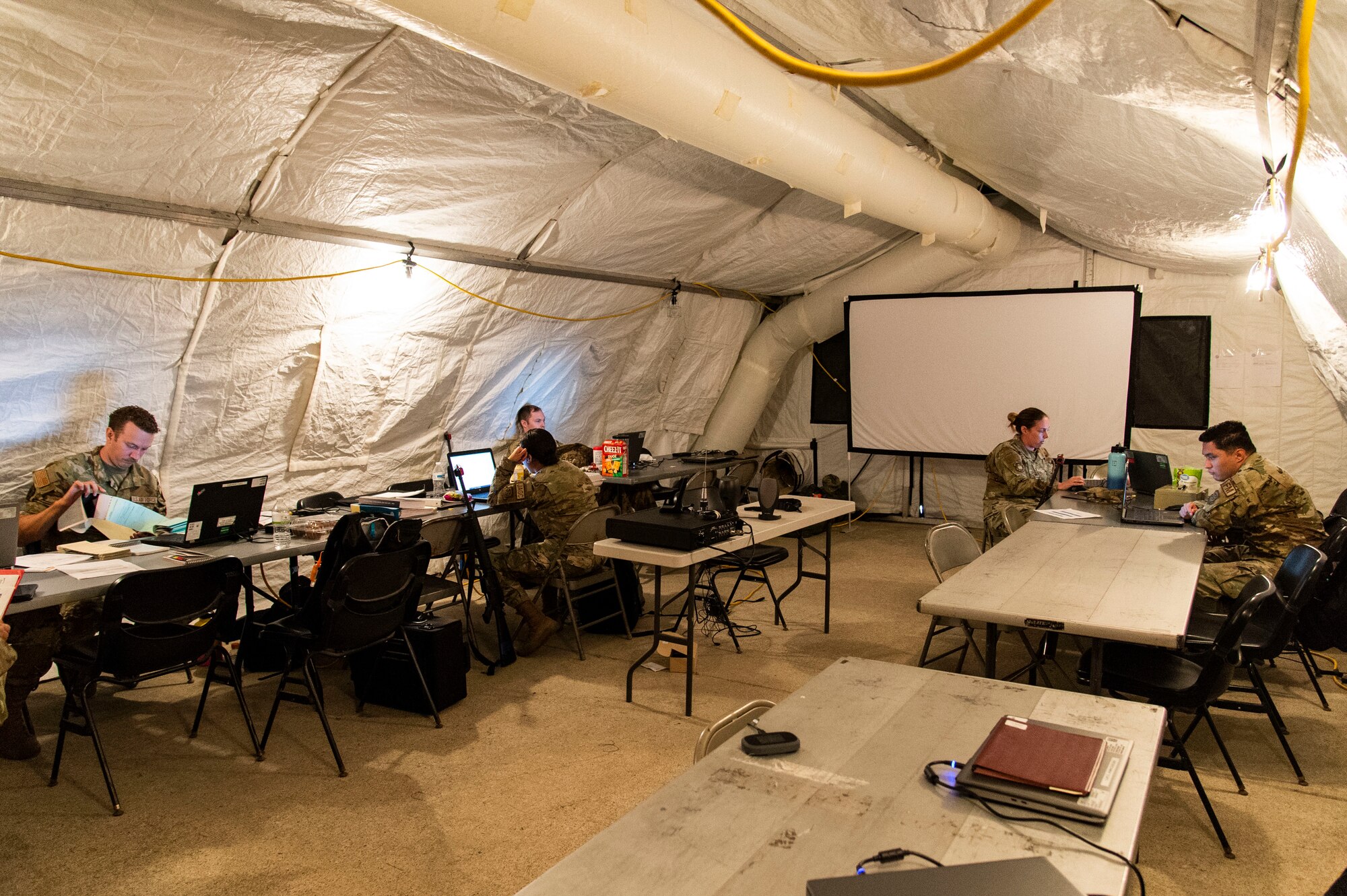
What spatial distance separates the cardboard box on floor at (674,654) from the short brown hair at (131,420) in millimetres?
2585

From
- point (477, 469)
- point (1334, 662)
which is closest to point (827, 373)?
point (477, 469)

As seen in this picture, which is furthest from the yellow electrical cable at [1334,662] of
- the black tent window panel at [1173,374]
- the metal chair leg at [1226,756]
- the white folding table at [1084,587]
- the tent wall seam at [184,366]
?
the tent wall seam at [184,366]

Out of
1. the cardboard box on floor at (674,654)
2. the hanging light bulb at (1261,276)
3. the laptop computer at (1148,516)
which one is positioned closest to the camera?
the hanging light bulb at (1261,276)

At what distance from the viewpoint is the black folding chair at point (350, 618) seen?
10.9ft

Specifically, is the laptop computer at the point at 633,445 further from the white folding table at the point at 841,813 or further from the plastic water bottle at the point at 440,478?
the white folding table at the point at 841,813

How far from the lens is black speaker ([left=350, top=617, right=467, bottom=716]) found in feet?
12.4

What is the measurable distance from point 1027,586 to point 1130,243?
15.7 ft

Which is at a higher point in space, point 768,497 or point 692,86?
point 692,86

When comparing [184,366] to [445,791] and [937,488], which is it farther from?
[937,488]

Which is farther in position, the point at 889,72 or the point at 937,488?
the point at 937,488

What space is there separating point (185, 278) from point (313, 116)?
1.08m

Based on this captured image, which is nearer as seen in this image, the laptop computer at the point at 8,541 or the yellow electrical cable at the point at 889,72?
the yellow electrical cable at the point at 889,72

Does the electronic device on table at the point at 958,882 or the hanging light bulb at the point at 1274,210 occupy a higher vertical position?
the hanging light bulb at the point at 1274,210

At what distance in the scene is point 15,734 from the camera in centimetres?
323
